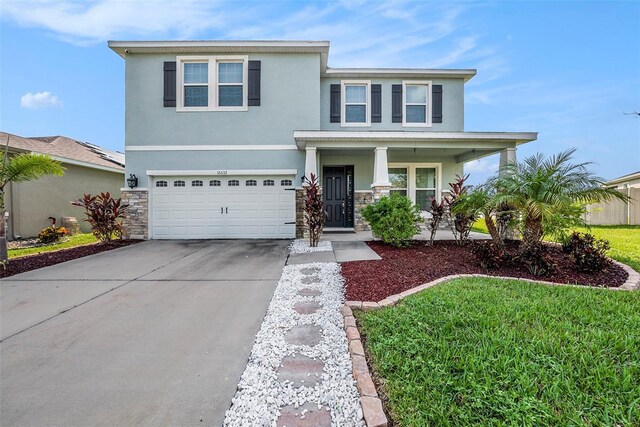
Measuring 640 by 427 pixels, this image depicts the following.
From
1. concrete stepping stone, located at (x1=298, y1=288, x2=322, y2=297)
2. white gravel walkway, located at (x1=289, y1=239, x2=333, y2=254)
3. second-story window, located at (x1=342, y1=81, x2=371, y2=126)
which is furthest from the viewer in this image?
second-story window, located at (x1=342, y1=81, x2=371, y2=126)

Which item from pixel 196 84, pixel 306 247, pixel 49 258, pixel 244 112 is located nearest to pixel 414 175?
pixel 306 247

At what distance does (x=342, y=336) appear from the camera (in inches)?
124

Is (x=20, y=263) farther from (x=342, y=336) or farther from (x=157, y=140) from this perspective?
(x=342, y=336)

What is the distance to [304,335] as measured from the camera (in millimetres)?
3236

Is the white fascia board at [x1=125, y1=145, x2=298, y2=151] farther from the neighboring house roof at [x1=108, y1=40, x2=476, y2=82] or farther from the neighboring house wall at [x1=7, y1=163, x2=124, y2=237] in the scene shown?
the neighboring house wall at [x1=7, y1=163, x2=124, y2=237]

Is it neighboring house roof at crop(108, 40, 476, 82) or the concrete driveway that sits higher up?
neighboring house roof at crop(108, 40, 476, 82)

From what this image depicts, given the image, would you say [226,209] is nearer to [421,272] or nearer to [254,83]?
[254,83]

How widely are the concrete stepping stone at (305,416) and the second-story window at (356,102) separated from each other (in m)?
10.9

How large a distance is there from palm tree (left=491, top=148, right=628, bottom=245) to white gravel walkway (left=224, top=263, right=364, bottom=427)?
375 centimetres

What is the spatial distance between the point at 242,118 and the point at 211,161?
1.81 meters

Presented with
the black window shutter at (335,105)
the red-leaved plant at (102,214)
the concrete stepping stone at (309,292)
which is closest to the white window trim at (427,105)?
the black window shutter at (335,105)

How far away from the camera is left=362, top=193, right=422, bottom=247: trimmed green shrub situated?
8008mm

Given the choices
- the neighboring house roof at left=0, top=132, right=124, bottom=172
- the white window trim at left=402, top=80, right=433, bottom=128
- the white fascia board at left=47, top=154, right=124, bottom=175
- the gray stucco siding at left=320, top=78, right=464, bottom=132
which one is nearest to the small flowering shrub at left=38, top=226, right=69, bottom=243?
the white fascia board at left=47, top=154, right=124, bottom=175

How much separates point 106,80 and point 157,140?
409 centimetres
